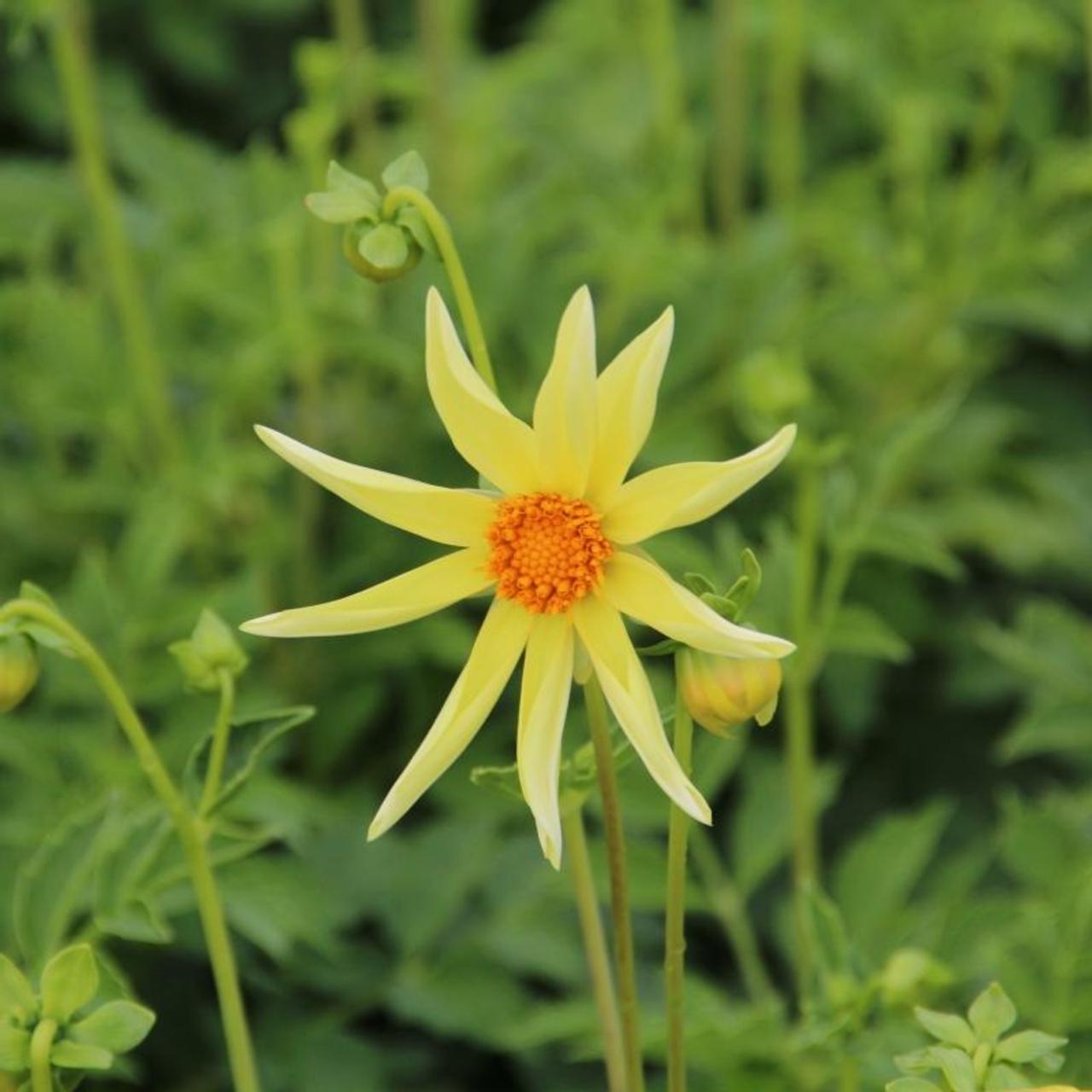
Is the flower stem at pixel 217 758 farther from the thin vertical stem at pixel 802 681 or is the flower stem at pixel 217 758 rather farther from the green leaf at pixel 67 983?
the thin vertical stem at pixel 802 681

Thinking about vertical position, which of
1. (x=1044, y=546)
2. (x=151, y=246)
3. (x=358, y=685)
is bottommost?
(x=358, y=685)

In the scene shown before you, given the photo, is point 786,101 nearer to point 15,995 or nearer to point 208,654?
point 208,654

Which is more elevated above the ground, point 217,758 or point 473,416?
point 473,416

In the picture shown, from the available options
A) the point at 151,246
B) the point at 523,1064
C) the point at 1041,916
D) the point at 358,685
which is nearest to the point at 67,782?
the point at 358,685

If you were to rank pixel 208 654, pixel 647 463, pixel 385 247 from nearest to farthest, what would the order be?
pixel 385 247 < pixel 208 654 < pixel 647 463

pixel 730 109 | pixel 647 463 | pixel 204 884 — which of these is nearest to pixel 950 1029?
pixel 204 884

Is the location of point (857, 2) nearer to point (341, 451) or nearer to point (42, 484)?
point (341, 451)
